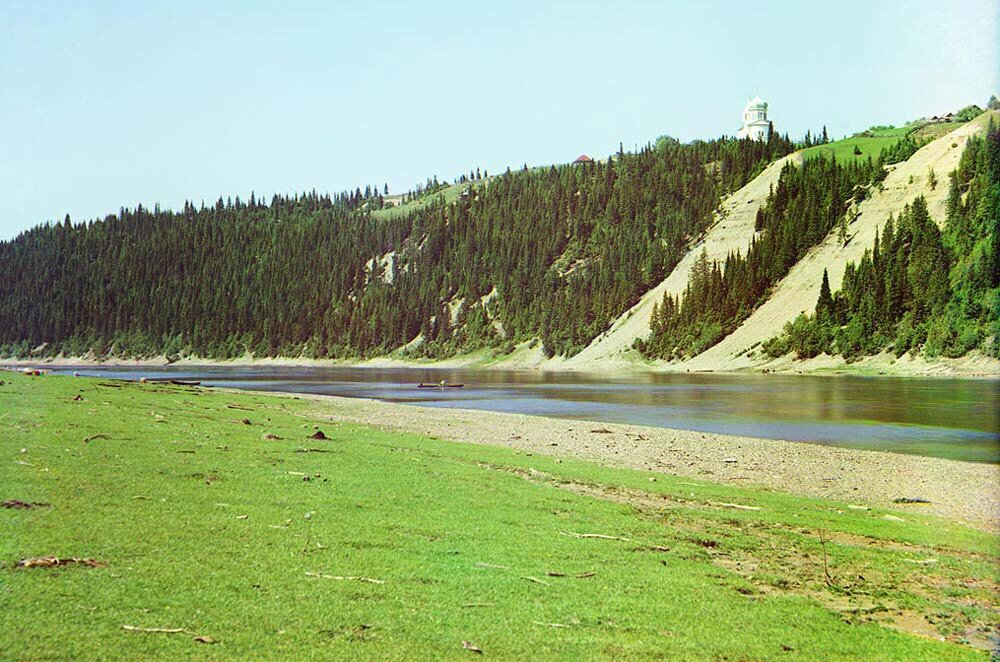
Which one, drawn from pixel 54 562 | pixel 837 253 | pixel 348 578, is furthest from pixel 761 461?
pixel 837 253

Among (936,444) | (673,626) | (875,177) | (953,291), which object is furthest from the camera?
(875,177)

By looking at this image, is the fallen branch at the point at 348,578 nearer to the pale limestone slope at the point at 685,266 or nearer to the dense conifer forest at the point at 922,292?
the dense conifer forest at the point at 922,292

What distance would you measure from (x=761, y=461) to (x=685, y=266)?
145660 millimetres

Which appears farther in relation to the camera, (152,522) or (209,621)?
(152,522)

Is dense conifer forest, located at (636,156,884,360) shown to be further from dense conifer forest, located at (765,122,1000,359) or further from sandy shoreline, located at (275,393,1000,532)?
sandy shoreline, located at (275,393,1000,532)

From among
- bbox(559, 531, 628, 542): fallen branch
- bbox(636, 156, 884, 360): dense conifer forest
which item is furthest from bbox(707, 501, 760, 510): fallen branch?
bbox(636, 156, 884, 360): dense conifer forest

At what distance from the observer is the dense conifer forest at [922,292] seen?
94.2 metres

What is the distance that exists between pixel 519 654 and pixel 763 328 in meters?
128

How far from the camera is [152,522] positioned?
35.8ft

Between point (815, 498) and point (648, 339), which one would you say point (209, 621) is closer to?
point (815, 498)

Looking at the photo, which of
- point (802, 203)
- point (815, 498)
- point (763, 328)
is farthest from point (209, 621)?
point (802, 203)

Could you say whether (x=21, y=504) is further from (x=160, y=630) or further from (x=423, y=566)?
(x=423, y=566)

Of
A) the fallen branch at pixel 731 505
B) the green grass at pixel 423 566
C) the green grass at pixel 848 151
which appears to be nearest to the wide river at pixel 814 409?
the fallen branch at pixel 731 505

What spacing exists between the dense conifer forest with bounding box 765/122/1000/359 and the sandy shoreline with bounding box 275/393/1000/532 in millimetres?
66206
